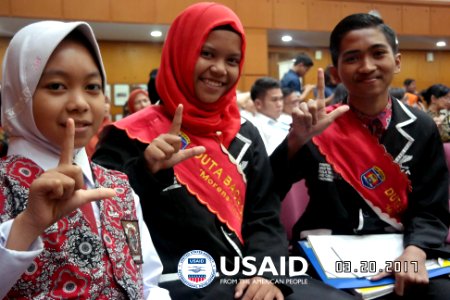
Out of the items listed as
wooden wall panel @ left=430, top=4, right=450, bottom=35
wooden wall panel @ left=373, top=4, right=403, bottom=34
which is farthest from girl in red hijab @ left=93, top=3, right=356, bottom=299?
wooden wall panel @ left=430, top=4, right=450, bottom=35

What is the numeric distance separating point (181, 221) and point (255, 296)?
34 cm

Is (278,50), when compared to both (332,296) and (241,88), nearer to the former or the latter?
(241,88)

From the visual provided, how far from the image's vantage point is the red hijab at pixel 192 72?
1603 millimetres

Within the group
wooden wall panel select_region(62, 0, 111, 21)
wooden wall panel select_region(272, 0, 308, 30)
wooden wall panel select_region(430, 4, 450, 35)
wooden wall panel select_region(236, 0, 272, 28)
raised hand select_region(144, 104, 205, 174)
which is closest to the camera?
raised hand select_region(144, 104, 205, 174)

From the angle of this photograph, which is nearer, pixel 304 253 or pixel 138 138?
pixel 138 138

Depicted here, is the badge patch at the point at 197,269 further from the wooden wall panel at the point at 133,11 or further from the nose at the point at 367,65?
the wooden wall panel at the point at 133,11

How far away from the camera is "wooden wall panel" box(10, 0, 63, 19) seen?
7.64 meters

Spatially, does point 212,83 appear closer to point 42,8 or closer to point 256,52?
point 42,8

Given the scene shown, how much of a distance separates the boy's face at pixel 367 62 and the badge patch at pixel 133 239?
1071 millimetres

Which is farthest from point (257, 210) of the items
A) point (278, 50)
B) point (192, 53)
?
point (278, 50)

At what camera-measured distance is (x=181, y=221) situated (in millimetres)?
1475

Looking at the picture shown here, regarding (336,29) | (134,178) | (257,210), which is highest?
(336,29)
